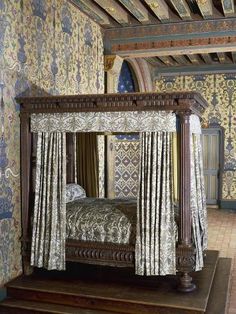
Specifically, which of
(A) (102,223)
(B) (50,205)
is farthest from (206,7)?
(B) (50,205)

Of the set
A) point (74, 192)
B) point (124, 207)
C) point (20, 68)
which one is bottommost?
point (124, 207)

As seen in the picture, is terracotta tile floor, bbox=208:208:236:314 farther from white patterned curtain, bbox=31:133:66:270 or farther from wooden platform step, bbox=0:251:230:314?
white patterned curtain, bbox=31:133:66:270

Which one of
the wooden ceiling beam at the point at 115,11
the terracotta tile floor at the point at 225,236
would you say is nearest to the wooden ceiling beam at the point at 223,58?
the wooden ceiling beam at the point at 115,11

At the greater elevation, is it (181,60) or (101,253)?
(181,60)

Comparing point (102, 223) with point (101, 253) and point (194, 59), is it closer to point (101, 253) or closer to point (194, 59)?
point (101, 253)

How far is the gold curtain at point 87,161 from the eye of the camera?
20.3 feet

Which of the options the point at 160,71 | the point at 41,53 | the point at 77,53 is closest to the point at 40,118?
the point at 41,53

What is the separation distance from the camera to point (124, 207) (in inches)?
196

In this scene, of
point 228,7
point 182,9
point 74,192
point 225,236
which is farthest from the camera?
point 225,236

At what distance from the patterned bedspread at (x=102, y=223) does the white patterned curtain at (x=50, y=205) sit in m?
0.18

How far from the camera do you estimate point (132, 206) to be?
5035 millimetres

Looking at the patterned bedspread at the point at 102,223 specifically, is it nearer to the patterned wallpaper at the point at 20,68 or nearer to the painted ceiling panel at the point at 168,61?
the patterned wallpaper at the point at 20,68

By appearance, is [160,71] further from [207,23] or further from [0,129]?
[0,129]

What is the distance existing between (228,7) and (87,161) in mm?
2970
